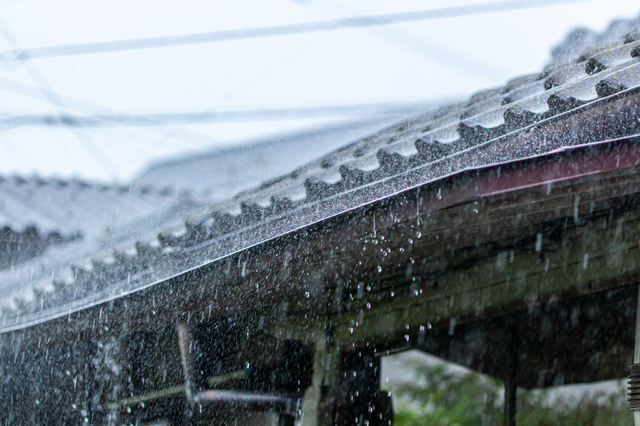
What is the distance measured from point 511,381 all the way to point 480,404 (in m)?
0.21

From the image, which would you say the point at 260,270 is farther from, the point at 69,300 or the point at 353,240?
the point at 69,300

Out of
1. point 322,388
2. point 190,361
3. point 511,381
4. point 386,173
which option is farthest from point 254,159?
point 386,173

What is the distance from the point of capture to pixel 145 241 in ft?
9.53

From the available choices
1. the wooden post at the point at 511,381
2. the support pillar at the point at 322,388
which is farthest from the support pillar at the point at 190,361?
the wooden post at the point at 511,381

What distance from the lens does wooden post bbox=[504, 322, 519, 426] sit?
318 cm

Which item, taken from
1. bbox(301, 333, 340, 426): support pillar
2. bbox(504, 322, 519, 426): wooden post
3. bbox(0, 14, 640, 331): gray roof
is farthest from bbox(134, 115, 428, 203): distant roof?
bbox(0, 14, 640, 331): gray roof

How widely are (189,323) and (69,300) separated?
0.56 meters

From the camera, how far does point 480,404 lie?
3248 mm

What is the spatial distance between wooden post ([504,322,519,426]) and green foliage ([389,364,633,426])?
0.08 ft

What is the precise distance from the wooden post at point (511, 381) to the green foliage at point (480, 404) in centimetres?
3

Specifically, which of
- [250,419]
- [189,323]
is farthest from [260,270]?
[250,419]

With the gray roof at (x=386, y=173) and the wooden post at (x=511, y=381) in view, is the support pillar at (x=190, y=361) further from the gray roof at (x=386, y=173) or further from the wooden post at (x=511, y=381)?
the wooden post at (x=511, y=381)

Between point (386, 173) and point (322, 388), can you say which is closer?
point (386, 173)

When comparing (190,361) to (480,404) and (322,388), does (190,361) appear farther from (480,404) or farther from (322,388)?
(480,404)
